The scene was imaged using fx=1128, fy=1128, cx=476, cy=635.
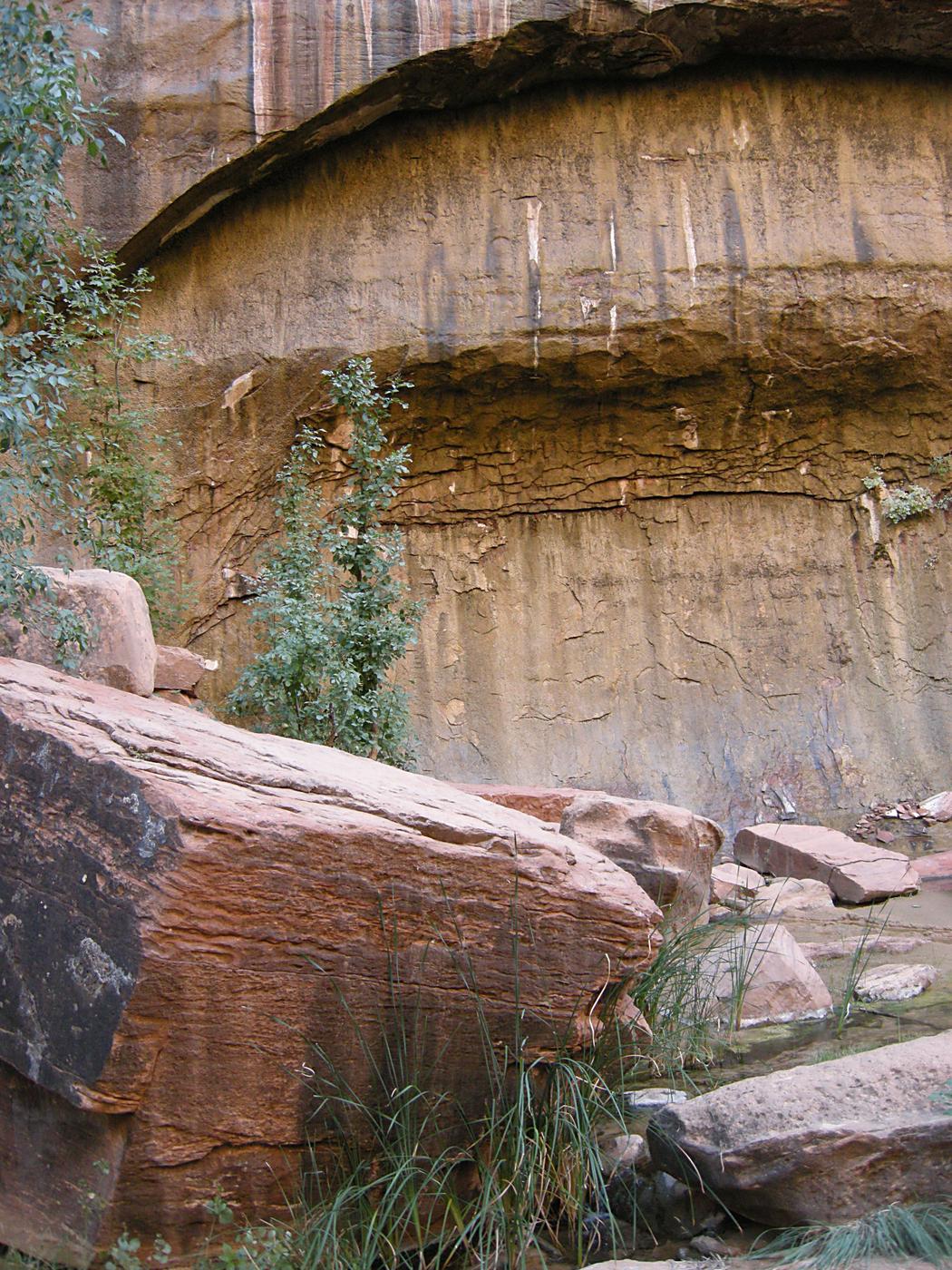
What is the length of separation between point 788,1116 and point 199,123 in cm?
738

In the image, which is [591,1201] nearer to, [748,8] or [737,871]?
[737,871]

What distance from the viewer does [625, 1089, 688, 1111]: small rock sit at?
3371 millimetres

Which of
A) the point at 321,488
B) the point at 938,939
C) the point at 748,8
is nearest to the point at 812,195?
the point at 748,8

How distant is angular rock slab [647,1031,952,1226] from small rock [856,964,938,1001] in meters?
1.67

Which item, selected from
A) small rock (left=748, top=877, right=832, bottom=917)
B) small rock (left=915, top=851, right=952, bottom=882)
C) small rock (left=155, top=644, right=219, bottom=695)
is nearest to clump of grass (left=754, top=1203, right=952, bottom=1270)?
small rock (left=748, top=877, right=832, bottom=917)

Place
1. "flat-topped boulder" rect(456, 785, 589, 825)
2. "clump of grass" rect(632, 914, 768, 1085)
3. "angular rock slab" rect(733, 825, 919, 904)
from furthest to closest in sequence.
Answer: "angular rock slab" rect(733, 825, 919, 904) < "flat-topped boulder" rect(456, 785, 589, 825) < "clump of grass" rect(632, 914, 768, 1085)

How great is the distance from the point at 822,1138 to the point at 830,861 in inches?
190

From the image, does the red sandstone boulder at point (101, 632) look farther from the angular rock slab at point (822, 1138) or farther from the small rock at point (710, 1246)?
the small rock at point (710, 1246)

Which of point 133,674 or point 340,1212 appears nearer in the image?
point 340,1212

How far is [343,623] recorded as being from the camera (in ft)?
22.6

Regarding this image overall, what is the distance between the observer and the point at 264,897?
2.59 metres

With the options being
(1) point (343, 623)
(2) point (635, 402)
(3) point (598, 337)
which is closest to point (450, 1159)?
(1) point (343, 623)

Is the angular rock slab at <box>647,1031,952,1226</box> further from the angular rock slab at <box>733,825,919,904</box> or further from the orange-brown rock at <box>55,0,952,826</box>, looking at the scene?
the orange-brown rock at <box>55,0,952,826</box>

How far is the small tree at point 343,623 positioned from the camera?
259 inches
